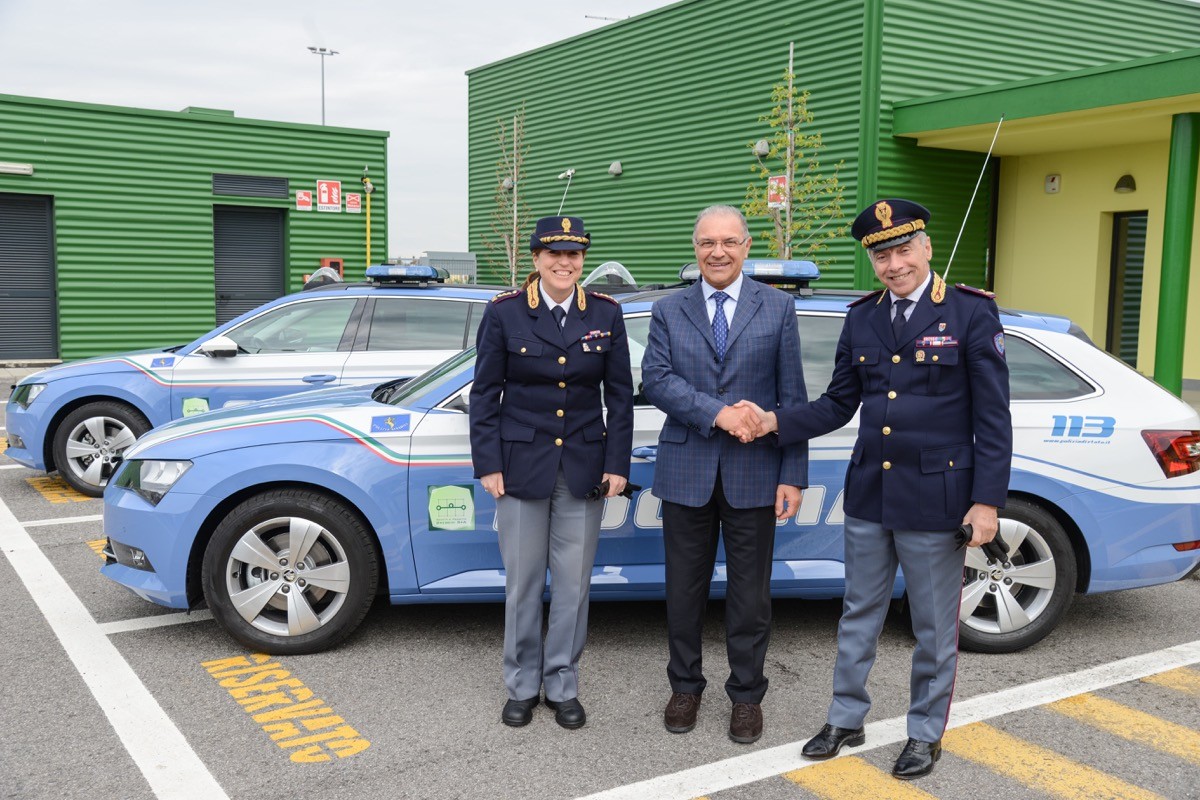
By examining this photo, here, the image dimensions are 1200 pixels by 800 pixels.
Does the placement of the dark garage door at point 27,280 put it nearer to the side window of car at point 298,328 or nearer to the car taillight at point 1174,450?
the side window of car at point 298,328

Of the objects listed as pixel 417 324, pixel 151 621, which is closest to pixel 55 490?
pixel 417 324

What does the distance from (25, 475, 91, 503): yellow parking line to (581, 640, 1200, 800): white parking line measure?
233 inches

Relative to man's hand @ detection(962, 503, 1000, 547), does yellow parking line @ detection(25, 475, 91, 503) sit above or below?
below

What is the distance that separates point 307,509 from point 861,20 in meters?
11.7

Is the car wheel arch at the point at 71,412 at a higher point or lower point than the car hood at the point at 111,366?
lower

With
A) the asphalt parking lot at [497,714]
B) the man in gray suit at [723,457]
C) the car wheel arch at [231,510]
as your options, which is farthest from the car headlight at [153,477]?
the man in gray suit at [723,457]

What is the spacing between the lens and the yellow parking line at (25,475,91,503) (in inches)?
308

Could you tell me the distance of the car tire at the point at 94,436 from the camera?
7.82 meters

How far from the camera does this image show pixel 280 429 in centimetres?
452

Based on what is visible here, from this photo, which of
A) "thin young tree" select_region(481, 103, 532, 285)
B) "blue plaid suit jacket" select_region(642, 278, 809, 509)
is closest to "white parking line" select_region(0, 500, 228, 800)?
"blue plaid suit jacket" select_region(642, 278, 809, 509)

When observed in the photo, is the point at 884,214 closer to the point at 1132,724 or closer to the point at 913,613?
the point at 913,613

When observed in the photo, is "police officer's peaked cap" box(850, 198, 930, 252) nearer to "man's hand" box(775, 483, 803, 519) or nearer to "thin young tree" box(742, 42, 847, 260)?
"man's hand" box(775, 483, 803, 519)

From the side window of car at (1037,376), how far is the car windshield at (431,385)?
94.3 inches

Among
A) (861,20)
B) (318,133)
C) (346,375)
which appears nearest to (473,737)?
(346,375)
